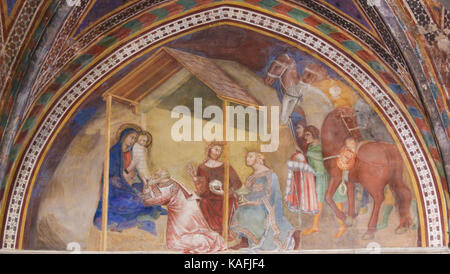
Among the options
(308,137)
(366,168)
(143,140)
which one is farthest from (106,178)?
(366,168)

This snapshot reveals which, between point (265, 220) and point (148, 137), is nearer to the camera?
point (265, 220)

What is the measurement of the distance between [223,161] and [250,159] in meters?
0.37

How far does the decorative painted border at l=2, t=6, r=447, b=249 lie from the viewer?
1185 centimetres

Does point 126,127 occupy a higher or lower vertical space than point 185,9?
lower

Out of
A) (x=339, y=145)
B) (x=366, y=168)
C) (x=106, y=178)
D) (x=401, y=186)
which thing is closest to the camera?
(x=401, y=186)

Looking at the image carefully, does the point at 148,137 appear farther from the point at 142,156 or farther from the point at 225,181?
the point at 225,181

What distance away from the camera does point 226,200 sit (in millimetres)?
12242

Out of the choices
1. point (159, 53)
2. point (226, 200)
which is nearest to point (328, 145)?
point (226, 200)

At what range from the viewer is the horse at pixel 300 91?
12.3 meters

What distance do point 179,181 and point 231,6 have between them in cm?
248

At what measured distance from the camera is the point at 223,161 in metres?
12.4

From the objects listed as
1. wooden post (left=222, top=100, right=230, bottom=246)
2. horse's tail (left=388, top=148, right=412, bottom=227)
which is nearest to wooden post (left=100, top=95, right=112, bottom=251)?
wooden post (left=222, top=100, right=230, bottom=246)

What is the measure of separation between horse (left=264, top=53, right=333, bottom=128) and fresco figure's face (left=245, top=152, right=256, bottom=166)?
1.99 ft
